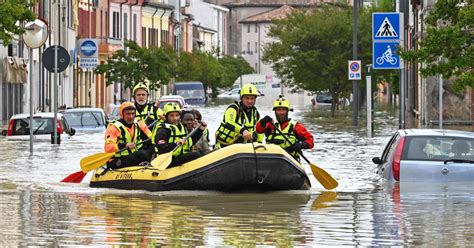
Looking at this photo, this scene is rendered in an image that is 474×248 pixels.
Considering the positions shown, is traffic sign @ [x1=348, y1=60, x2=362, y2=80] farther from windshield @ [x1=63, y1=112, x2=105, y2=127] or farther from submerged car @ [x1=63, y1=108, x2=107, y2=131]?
windshield @ [x1=63, y1=112, x2=105, y2=127]

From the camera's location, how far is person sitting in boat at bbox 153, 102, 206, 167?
69.3 feet

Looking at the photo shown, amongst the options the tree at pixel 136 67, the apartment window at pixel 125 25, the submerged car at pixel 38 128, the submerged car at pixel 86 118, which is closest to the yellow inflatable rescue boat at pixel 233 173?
the submerged car at pixel 38 128

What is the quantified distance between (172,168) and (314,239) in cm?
680

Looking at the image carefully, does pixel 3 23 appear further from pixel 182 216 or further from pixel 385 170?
pixel 182 216

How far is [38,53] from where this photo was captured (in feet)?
225

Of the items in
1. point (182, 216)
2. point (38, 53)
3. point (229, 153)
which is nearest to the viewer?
point (182, 216)

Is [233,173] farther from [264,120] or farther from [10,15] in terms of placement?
[10,15]

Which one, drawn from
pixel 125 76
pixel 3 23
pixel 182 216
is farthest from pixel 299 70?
pixel 182 216

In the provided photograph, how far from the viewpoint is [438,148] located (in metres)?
20.8

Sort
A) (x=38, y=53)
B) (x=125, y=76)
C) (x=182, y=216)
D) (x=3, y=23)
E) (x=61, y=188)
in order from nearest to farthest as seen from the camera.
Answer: (x=182, y=216) → (x=61, y=188) → (x=3, y=23) → (x=38, y=53) → (x=125, y=76)

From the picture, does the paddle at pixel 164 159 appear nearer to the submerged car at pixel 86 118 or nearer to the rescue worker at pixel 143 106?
the rescue worker at pixel 143 106

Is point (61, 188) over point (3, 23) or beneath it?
beneath

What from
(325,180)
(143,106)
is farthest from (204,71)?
(325,180)

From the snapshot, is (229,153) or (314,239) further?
(229,153)
